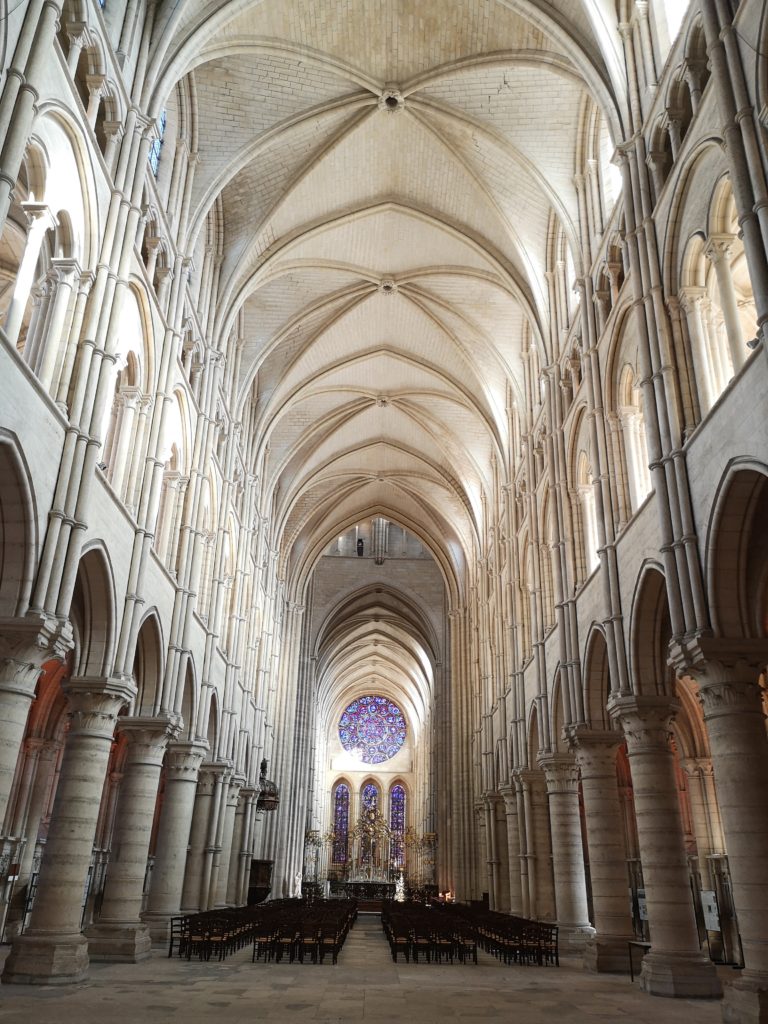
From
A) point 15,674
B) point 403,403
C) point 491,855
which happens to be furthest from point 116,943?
point 403,403

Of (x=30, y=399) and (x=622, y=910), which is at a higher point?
(x=30, y=399)

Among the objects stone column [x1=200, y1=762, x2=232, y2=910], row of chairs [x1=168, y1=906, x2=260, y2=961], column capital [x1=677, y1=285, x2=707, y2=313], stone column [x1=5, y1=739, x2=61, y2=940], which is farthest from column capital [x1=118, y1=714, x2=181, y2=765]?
column capital [x1=677, y1=285, x2=707, y2=313]

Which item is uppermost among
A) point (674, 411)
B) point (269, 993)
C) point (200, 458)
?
point (200, 458)

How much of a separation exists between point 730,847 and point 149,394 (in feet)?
43.3

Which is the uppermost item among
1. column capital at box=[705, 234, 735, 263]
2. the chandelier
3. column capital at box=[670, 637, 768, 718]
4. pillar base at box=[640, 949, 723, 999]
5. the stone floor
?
column capital at box=[705, 234, 735, 263]

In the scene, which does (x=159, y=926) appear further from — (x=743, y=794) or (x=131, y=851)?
(x=743, y=794)

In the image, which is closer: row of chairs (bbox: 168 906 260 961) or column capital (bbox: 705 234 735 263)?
column capital (bbox: 705 234 735 263)

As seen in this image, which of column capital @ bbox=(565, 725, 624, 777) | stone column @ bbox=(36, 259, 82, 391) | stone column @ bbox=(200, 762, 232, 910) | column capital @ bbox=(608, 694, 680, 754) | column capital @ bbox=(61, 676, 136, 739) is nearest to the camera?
stone column @ bbox=(36, 259, 82, 391)

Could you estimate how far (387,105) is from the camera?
71.7 feet

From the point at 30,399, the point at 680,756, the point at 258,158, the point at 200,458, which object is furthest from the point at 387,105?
the point at 680,756

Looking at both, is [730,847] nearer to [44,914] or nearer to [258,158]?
[44,914]

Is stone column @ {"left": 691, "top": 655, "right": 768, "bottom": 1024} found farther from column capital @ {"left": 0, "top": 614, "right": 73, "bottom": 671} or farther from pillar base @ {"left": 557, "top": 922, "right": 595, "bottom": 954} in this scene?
pillar base @ {"left": 557, "top": 922, "right": 595, "bottom": 954}

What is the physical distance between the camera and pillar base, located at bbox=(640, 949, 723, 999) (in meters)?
12.7

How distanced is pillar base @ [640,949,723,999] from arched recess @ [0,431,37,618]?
10.6m
